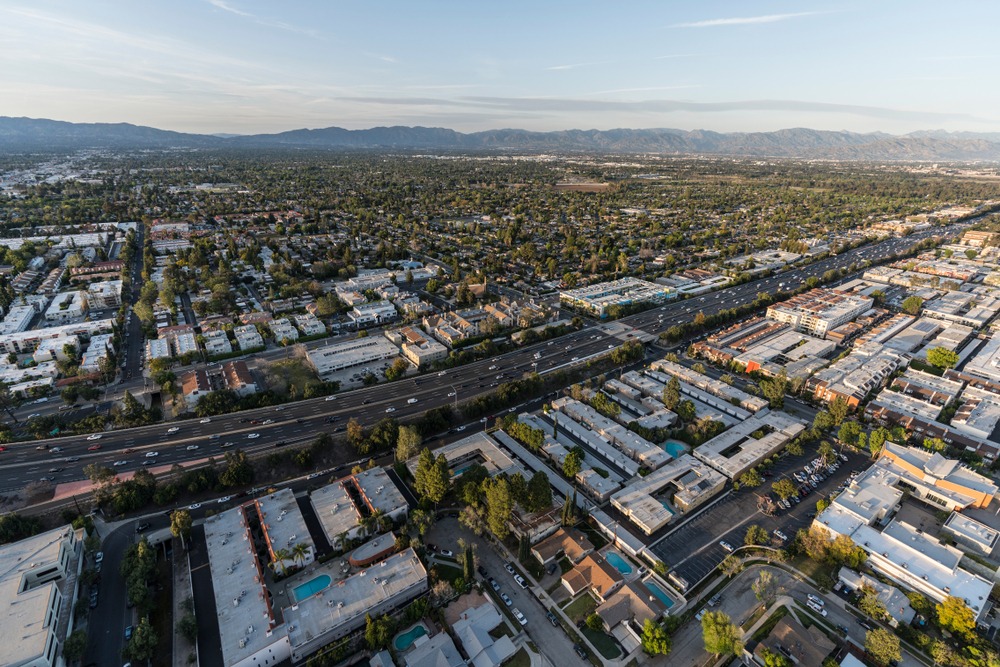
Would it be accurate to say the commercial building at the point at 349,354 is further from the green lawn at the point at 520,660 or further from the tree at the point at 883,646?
the tree at the point at 883,646

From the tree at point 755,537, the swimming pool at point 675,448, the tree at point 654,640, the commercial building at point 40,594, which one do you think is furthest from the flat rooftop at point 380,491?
the tree at point 755,537

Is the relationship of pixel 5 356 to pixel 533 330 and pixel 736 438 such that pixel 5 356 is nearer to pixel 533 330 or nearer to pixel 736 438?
pixel 533 330

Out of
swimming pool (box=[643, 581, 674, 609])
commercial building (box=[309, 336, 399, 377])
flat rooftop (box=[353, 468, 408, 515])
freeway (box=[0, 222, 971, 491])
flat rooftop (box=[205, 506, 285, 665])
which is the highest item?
commercial building (box=[309, 336, 399, 377])

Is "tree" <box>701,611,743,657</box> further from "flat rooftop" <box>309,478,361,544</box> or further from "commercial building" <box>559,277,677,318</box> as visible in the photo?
"commercial building" <box>559,277,677,318</box>

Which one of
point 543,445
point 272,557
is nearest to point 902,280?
point 543,445

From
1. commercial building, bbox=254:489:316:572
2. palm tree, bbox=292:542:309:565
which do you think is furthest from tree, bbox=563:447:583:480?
palm tree, bbox=292:542:309:565
